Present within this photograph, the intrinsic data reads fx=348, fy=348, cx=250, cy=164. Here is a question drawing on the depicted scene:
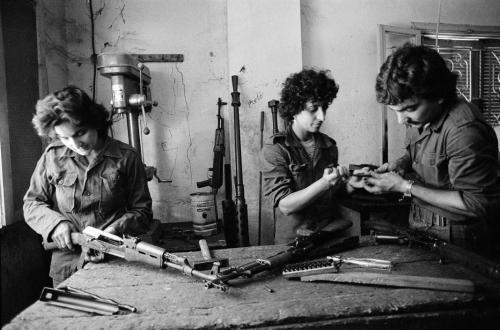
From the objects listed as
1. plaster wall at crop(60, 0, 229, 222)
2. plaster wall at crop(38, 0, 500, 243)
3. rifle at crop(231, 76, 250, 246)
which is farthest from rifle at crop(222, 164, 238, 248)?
plaster wall at crop(60, 0, 229, 222)

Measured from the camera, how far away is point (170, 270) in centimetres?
160

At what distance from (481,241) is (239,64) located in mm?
2917

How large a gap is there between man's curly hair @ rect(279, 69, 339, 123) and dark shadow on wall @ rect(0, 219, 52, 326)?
6.70ft

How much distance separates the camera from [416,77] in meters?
1.70

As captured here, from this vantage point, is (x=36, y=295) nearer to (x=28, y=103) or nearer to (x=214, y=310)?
(x=28, y=103)

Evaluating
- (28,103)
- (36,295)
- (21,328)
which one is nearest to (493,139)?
(21,328)

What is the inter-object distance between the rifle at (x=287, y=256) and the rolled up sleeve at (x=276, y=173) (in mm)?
495

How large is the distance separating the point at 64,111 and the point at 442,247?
210 cm

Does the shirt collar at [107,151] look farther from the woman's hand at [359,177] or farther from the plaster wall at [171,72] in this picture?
the plaster wall at [171,72]

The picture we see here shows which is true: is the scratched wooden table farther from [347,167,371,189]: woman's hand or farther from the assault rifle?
[347,167,371,189]: woman's hand

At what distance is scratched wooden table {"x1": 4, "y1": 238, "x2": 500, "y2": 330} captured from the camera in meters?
1.12

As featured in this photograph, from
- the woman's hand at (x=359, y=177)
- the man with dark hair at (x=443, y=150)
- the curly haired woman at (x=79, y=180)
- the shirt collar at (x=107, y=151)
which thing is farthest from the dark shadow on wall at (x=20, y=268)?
the man with dark hair at (x=443, y=150)

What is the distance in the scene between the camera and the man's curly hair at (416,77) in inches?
67.2

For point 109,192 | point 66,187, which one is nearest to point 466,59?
point 109,192
